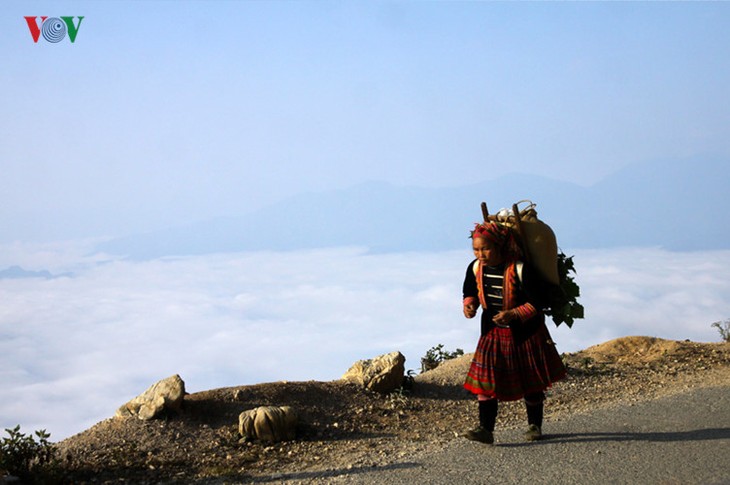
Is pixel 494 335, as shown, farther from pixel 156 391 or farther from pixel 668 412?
pixel 156 391

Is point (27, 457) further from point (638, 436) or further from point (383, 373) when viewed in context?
point (638, 436)

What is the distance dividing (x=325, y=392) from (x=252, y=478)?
292 centimetres

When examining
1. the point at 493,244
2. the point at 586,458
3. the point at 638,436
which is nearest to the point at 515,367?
the point at 586,458

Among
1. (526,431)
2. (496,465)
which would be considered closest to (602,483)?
(496,465)

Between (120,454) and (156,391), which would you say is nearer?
(120,454)

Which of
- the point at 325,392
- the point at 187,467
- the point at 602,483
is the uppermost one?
the point at 325,392

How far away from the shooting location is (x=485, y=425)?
27.1ft

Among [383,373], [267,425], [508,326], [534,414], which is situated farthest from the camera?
[383,373]

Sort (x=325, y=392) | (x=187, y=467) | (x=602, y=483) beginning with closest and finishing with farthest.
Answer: (x=602, y=483) → (x=187, y=467) → (x=325, y=392)

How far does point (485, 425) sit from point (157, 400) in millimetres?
3743

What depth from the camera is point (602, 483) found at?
286 inches

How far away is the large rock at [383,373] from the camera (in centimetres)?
1097

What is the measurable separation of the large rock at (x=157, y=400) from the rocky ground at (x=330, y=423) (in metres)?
0.13

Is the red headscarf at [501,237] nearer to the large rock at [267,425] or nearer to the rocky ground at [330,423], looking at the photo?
the rocky ground at [330,423]
